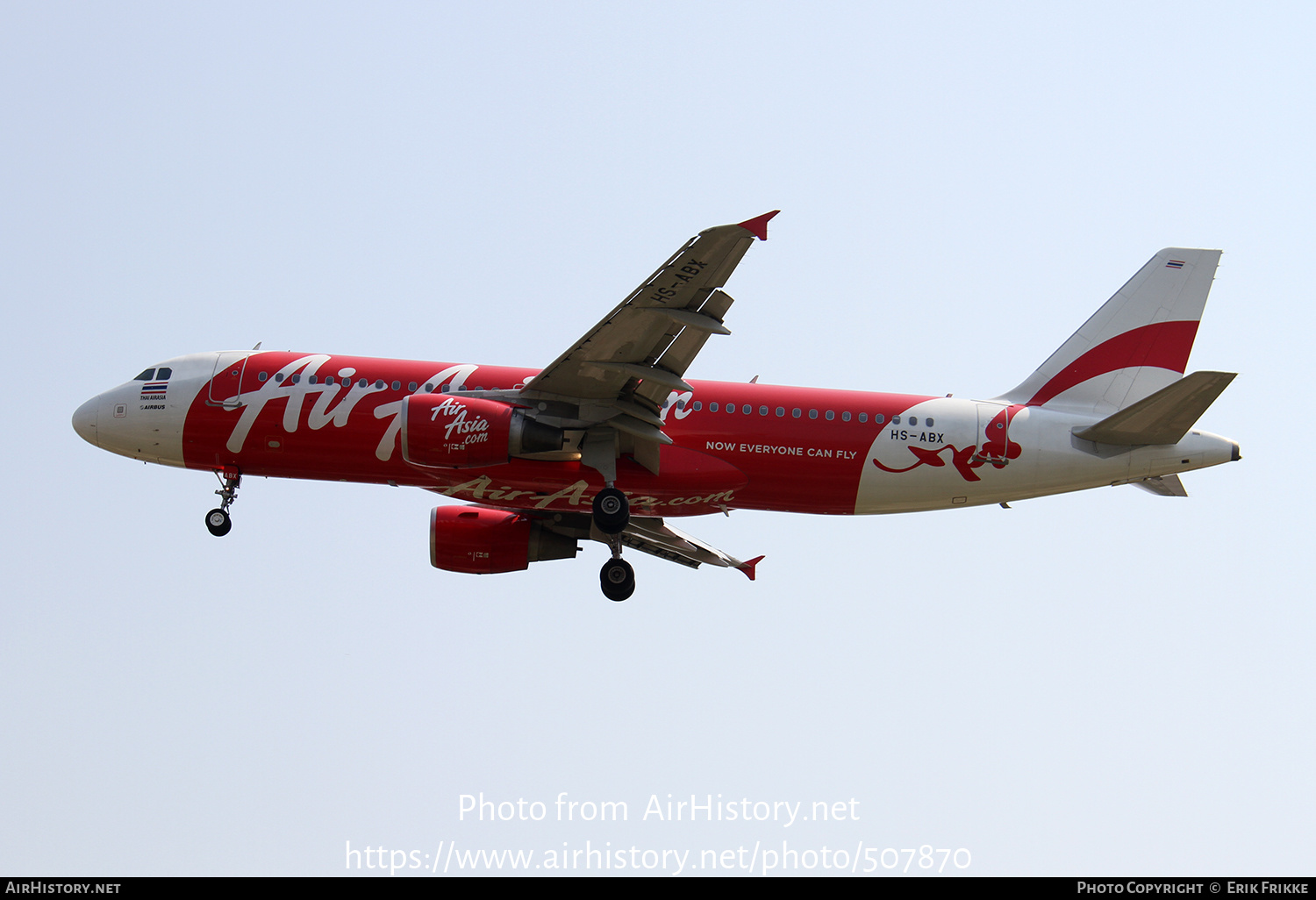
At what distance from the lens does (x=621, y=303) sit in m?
27.2

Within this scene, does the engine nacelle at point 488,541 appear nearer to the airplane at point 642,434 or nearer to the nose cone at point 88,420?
the airplane at point 642,434

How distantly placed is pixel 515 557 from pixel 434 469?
5488 millimetres

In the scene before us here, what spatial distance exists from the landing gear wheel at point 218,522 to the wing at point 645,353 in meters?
8.23

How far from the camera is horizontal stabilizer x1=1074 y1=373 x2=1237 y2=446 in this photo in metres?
29.0

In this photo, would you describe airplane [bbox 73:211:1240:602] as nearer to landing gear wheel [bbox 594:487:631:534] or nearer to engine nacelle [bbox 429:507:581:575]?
landing gear wheel [bbox 594:487:631:534]

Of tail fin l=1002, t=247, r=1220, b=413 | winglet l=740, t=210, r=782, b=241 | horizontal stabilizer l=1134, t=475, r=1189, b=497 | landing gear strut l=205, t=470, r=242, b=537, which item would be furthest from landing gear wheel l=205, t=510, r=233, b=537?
horizontal stabilizer l=1134, t=475, r=1189, b=497

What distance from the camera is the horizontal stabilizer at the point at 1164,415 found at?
2897 cm

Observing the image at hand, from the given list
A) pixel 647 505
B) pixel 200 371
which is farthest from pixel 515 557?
pixel 200 371

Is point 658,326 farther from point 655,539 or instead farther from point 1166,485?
point 1166,485

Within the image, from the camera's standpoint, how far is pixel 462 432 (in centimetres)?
2936

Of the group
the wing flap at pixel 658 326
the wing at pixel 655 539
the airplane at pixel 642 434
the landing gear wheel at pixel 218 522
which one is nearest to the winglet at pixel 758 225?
the wing flap at pixel 658 326

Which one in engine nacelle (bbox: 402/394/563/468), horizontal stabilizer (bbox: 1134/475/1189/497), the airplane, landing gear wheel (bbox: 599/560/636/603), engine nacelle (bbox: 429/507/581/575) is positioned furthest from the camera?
engine nacelle (bbox: 429/507/581/575)

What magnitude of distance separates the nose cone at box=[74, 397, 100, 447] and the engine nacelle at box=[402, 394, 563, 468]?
8.50m

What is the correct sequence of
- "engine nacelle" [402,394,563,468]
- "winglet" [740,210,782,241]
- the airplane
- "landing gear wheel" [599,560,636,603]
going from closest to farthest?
"winglet" [740,210,782,241] → "engine nacelle" [402,394,563,468] → the airplane → "landing gear wheel" [599,560,636,603]
